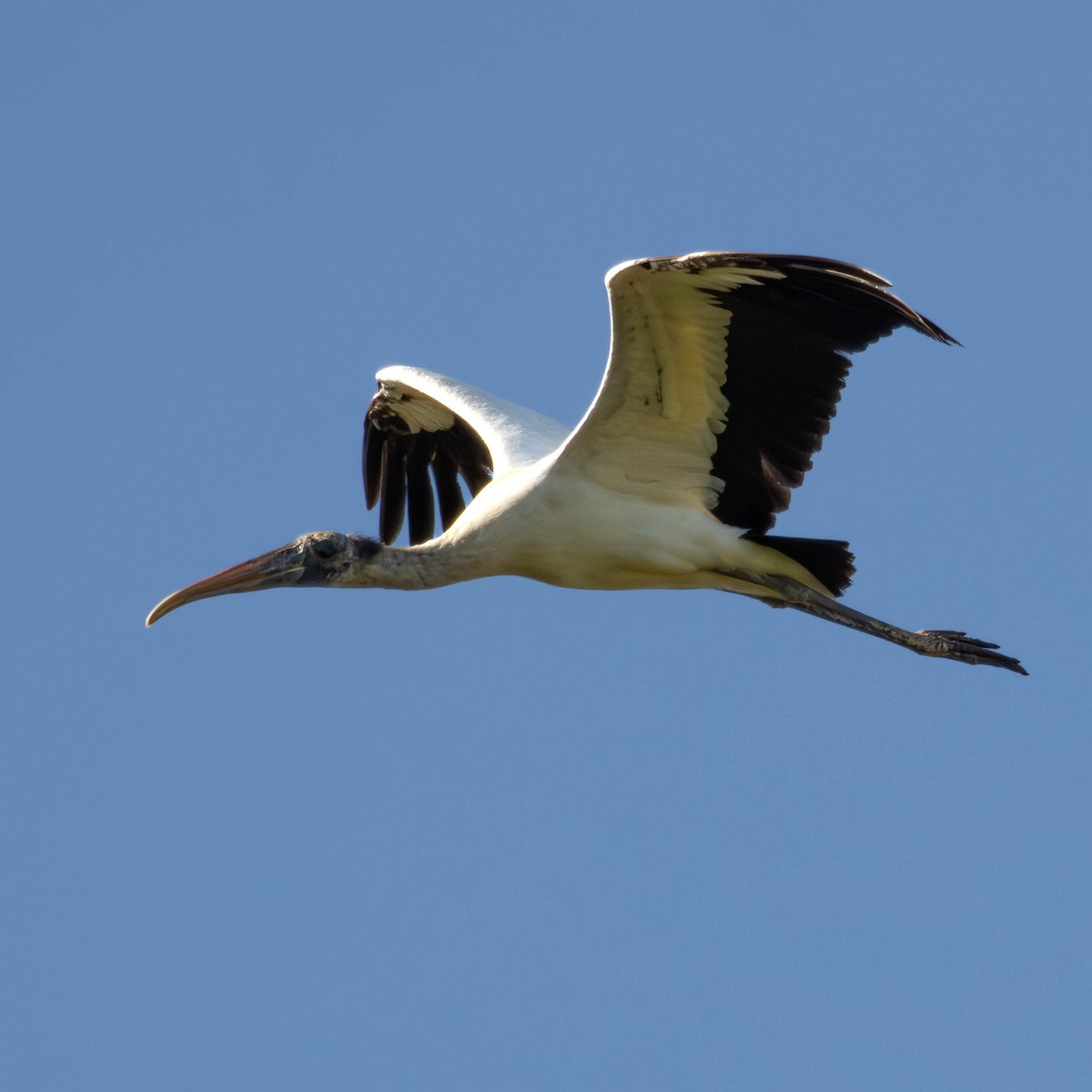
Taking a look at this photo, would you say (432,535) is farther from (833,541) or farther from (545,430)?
(833,541)

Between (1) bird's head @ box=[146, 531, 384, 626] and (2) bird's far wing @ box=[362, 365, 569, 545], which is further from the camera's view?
(2) bird's far wing @ box=[362, 365, 569, 545]

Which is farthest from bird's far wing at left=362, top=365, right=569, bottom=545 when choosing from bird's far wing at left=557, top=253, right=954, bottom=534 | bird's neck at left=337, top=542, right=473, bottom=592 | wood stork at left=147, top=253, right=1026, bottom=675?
bird's far wing at left=557, top=253, right=954, bottom=534

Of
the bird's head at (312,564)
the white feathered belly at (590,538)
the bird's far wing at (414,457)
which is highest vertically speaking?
the bird's far wing at (414,457)

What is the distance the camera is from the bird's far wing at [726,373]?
9.01 metres

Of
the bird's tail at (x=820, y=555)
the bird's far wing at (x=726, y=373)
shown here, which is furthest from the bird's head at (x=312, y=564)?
the bird's tail at (x=820, y=555)

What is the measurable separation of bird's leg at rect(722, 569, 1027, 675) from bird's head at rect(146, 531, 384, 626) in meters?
1.85

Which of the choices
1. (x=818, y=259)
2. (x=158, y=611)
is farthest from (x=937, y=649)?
(x=158, y=611)

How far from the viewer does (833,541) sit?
10.7m

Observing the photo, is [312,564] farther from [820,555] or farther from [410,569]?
[820,555]

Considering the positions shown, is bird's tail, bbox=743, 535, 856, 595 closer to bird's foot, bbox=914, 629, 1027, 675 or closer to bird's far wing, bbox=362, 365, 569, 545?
bird's foot, bbox=914, 629, 1027, 675

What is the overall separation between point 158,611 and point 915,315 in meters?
4.11

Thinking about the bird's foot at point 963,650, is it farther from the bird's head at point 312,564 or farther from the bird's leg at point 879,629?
the bird's head at point 312,564

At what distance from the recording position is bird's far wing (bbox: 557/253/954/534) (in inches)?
355

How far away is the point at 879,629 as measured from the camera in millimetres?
11062
